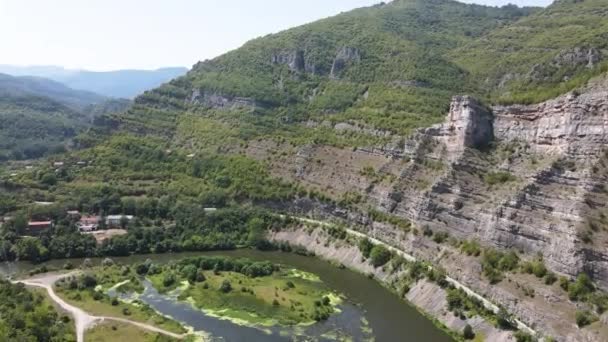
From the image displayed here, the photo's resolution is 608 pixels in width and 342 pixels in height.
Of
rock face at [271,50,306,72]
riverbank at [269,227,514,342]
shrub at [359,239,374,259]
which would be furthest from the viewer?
rock face at [271,50,306,72]

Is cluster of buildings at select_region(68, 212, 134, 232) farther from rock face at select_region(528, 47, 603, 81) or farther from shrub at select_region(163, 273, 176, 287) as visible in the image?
rock face at select_region(528, 47, 603, 81)

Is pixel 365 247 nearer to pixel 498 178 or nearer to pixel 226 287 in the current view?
pixel 498 178

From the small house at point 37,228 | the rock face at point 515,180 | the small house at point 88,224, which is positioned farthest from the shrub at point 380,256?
the small house at point 37,228

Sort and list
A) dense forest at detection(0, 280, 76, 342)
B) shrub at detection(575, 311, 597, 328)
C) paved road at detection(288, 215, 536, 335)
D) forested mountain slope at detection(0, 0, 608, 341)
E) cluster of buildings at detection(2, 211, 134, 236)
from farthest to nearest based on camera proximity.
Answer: cluster of buildings at detection(2, 211, 134, 236) < forested mountain slope at detection(0, 0, 608, 341) < paved road at detection(288, 215, 536, 335) < shrub at detection(575, 311, 597, 328) < dense forest at detection(0, 280, 76, 342)

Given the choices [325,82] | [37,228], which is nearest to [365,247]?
[37,228]

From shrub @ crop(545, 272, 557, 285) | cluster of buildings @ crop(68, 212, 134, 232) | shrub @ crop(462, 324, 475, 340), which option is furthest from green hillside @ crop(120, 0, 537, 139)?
shrub @ crop(462, 324, 475, 340)

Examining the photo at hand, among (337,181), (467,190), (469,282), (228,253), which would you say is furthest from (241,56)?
(469,282)

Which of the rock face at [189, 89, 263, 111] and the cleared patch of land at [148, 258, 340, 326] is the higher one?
the rock face at [189, 89, 263, 111]

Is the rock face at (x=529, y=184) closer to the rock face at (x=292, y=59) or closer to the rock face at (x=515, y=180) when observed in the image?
the rock face at (x=515, y=180)

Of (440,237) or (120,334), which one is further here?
(440,237)
